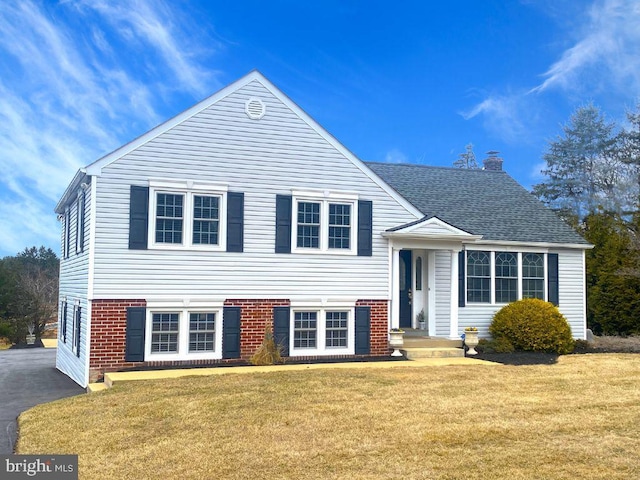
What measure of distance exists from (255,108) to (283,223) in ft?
9.88

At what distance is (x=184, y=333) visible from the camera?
14930mm

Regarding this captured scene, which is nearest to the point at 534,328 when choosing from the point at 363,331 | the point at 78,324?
the point at 363,331

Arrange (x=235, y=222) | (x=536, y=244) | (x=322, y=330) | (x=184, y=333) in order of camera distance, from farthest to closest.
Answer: (x=536, y=244) → (x=322, y=330) → (x=235, y=222) → (x=184, y=333)

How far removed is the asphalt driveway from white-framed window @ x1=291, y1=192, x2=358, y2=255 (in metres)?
6.45

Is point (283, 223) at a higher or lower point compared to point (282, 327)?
higher

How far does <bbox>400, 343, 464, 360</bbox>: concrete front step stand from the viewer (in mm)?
16562

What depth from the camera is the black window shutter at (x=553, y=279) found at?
65.0ft

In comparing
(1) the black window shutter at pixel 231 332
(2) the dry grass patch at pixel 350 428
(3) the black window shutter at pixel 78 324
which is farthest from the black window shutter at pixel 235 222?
(3) the black window shutter at pixel 78 324

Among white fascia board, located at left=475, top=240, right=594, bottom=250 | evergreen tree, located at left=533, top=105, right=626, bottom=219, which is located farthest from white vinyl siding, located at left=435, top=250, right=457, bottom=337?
evergreen tree, located at left=533, top=105, right=626, bottom=219

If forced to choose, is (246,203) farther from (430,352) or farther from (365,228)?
(430,352)

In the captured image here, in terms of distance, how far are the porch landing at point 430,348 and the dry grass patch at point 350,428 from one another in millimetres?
3433

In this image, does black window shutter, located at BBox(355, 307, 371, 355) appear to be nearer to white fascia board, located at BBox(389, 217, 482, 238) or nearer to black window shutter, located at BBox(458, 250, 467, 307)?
white fascia board, located at BBox(389, 217, 482, 238)

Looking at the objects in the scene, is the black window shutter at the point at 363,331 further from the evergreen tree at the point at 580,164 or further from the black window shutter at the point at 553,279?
the evergreen tree at the point at 580,164

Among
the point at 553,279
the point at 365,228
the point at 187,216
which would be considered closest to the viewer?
the point at 187,216
